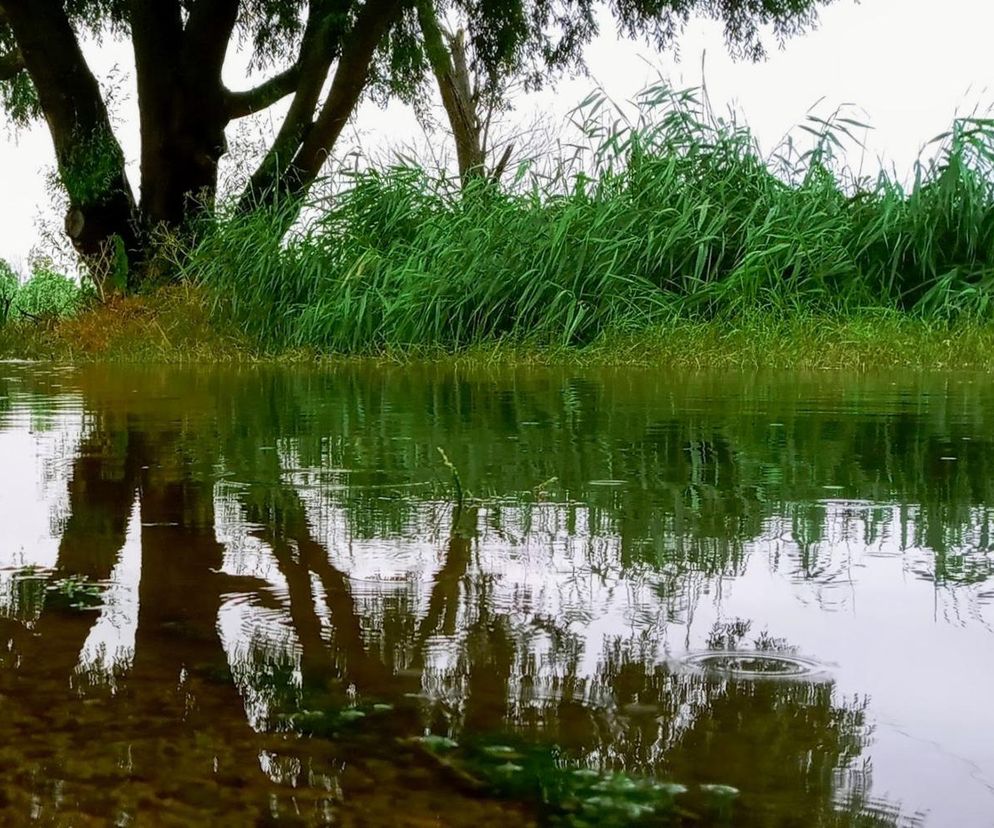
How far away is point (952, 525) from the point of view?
2.08 metres

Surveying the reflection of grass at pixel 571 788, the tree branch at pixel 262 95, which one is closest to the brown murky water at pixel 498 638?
the reflection of grass at pixel 571 788

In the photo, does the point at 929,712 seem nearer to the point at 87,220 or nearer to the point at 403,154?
the point at 403,154

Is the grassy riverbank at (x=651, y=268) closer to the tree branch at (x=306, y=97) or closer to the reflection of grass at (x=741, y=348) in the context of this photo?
the reflection of grass at (x=741, y=348)

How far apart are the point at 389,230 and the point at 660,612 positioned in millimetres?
8426

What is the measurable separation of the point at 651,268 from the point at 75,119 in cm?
615

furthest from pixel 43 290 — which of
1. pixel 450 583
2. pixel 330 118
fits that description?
pixel 450 583

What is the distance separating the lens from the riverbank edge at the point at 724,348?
22.9 ft

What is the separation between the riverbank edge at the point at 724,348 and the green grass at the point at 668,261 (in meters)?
0.04

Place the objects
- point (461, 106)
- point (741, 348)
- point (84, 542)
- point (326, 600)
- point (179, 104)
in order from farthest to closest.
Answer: point (461, 106)
point (179, 104)
point (741, 348)
point (84, 542)
point (326, 600)

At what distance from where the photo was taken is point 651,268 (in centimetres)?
835

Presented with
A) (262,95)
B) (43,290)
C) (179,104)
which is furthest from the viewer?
(43,290)

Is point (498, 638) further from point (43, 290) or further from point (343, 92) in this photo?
point (43, 290)

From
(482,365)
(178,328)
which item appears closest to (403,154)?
(178,328)

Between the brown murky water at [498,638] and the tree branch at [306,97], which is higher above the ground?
the tree branch at [306,97]
